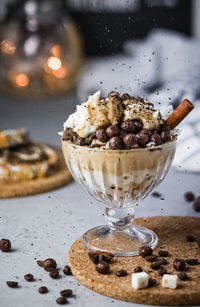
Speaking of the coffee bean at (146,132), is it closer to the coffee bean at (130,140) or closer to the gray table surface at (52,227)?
the coffee bean at (130,140)

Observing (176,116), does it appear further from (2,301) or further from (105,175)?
(2,301)

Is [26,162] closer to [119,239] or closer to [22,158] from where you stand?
[22,158]

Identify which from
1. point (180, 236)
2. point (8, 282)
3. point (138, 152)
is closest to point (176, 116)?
point (138, 152)

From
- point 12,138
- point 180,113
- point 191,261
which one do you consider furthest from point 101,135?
point 12,138

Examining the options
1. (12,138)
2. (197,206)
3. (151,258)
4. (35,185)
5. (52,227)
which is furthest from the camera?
(12,138)

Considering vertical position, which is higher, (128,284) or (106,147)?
(106,147)

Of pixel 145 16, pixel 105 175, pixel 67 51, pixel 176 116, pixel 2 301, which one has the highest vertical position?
pixel 145 16
